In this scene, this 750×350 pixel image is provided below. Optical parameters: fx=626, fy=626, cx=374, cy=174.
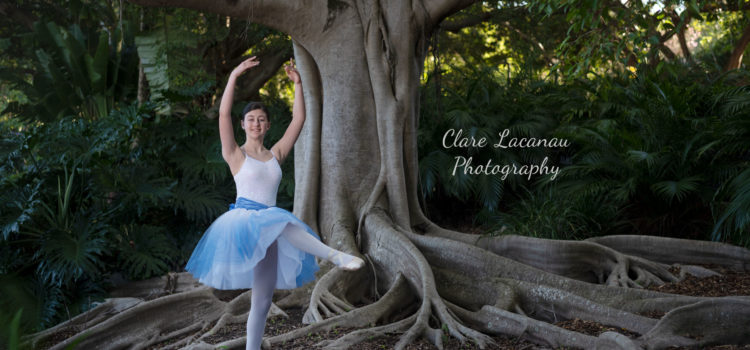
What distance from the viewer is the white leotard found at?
385 centimetres

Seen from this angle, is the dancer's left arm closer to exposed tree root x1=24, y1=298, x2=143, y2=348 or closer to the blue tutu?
the blue tutu

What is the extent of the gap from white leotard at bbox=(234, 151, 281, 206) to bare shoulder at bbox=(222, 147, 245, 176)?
0.03 metres

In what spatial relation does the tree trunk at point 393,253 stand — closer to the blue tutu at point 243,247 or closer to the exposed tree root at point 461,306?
the exposed tree root at point 461,306

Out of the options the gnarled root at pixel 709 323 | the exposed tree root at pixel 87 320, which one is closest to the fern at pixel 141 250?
the exposed tree root at pixel 87 320

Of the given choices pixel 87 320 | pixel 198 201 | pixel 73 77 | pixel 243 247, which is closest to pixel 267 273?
pixel 243 247

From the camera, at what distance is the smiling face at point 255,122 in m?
4.02

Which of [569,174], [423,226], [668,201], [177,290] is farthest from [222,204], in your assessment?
[668,201]

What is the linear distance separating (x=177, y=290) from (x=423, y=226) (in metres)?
3.02

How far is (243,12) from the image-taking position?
20.0 ft

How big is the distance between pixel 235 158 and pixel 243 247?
1.97 feet

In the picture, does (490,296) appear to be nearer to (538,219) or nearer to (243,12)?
(538,219)

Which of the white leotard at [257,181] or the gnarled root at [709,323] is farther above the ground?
the white leotard at [257,181]

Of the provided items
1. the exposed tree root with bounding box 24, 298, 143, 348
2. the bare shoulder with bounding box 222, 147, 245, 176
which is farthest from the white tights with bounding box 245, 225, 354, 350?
the exposed tree root with bounding box 24, 298, 143, 348

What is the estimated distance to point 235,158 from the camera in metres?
3.88
